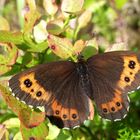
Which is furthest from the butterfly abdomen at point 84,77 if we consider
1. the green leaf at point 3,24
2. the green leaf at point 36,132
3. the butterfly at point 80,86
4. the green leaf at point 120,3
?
the green leaf at point 120,3

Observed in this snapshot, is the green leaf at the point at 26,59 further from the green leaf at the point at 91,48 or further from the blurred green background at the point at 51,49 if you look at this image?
the green leaf at the point at 91,48

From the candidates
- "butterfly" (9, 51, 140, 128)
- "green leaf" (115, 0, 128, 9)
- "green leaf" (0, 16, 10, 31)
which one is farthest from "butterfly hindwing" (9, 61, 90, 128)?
"green leaf" (115, 0, 128, 9)

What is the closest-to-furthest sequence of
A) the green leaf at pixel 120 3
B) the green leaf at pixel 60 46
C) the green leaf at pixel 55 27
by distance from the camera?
the green leaf at pixel 60 46 → the green leaf at pixel 55 27 → the green leaf at pixel 120 3

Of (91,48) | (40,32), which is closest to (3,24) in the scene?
(40,32)

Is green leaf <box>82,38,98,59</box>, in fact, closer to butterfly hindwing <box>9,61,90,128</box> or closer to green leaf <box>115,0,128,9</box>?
butterfly hindwing <box>9,61,90,128</box>

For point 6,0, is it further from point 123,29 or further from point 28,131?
point 28,131

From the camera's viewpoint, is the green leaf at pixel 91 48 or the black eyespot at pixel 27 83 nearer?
the black eyespot at pixel 27 83

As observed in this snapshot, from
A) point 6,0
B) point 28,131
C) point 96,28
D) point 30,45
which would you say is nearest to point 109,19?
point 96,28

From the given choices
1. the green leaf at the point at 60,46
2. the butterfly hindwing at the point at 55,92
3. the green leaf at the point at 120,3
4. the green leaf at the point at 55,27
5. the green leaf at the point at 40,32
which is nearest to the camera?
the butterfly hindwing at the point at 55,92
